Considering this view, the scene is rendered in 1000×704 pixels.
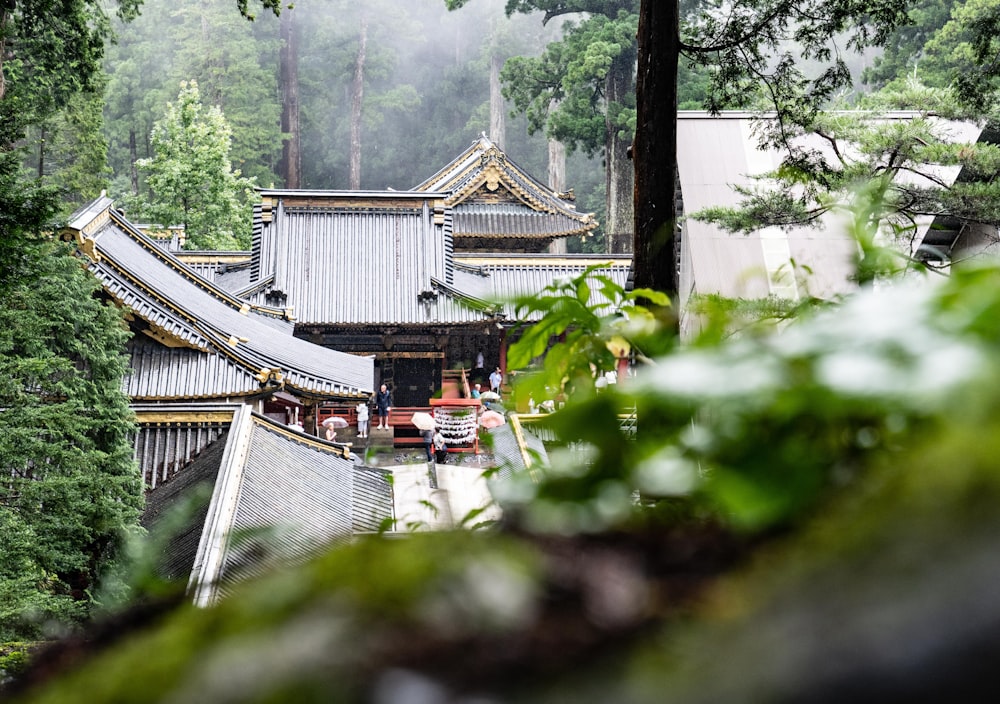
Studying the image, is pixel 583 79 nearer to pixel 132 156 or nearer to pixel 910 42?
pixel 910 42

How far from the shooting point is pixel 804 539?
1.55ft

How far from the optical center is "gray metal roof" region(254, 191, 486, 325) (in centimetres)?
1725

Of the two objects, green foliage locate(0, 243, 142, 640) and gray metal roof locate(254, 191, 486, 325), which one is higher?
gray metal roof locate(254, 191, 486, 325)

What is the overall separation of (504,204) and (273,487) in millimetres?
17309

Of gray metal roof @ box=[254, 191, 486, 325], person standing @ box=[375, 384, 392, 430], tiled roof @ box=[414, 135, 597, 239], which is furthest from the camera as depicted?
tiled roof @ box=[414, 135, 597, 239]

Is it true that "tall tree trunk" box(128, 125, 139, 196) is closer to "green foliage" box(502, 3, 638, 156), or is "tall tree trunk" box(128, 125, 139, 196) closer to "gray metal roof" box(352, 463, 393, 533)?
"green foliage" box(502, 3, 638, 156)

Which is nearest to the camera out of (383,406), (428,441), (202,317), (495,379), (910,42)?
(202,317)

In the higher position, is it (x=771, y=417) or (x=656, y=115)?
Answer: (x=656, y=115)

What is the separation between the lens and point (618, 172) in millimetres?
25281

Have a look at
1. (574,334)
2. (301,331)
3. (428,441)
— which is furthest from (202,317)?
(574,334)

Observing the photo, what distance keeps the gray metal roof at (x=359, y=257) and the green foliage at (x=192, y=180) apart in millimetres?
3586

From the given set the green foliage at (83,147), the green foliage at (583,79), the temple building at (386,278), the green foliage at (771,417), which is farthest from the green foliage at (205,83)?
the green foliage at (771,417)

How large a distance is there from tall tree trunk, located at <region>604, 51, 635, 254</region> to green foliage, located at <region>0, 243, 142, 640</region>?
2006 cm

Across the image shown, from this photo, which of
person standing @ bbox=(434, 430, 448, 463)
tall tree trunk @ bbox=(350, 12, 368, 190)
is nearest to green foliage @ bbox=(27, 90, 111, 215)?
person standing @ bbox=(434, 430, 448, 463)
